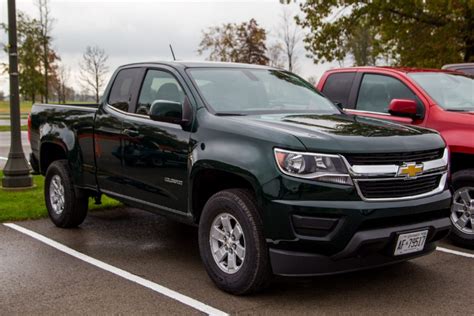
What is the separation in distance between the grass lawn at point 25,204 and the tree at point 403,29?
13195 millimetres

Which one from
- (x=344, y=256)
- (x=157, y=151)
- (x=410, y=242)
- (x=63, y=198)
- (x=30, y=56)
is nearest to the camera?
(x=344, y=256)

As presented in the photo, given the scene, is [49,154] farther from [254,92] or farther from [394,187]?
[394,187]

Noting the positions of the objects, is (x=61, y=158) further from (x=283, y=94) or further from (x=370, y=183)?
(x=370, y=183)

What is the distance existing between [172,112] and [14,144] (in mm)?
5364

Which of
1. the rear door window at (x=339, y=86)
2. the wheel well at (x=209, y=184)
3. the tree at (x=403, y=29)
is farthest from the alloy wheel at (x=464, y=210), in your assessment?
the tree at (x=403, y=29)

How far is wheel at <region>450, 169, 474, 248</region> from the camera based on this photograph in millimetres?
5977

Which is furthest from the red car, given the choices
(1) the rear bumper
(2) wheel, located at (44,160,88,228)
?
(2) wheel, located at (44,160,88,228)

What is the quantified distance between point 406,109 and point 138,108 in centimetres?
286

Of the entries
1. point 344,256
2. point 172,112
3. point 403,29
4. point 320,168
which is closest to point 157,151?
point 172,112

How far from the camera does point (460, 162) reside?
20.6 feet

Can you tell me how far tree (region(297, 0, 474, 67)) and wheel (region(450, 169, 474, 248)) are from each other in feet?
41.2

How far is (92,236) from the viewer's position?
21.6ft

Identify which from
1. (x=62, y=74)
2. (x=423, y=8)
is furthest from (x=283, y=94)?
(x=62, y=74)

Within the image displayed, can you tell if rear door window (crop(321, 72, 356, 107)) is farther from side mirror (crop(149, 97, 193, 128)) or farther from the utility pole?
the utility pole
